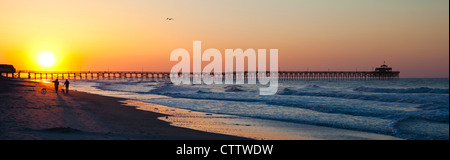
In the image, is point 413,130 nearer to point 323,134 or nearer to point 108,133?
point 323,134

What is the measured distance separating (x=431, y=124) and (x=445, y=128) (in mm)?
978

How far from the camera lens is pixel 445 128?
1292cm

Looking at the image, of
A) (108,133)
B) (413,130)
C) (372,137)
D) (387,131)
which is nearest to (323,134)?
(372,137)

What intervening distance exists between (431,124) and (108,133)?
459 inches

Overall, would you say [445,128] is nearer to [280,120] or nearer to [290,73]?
[280,120]
